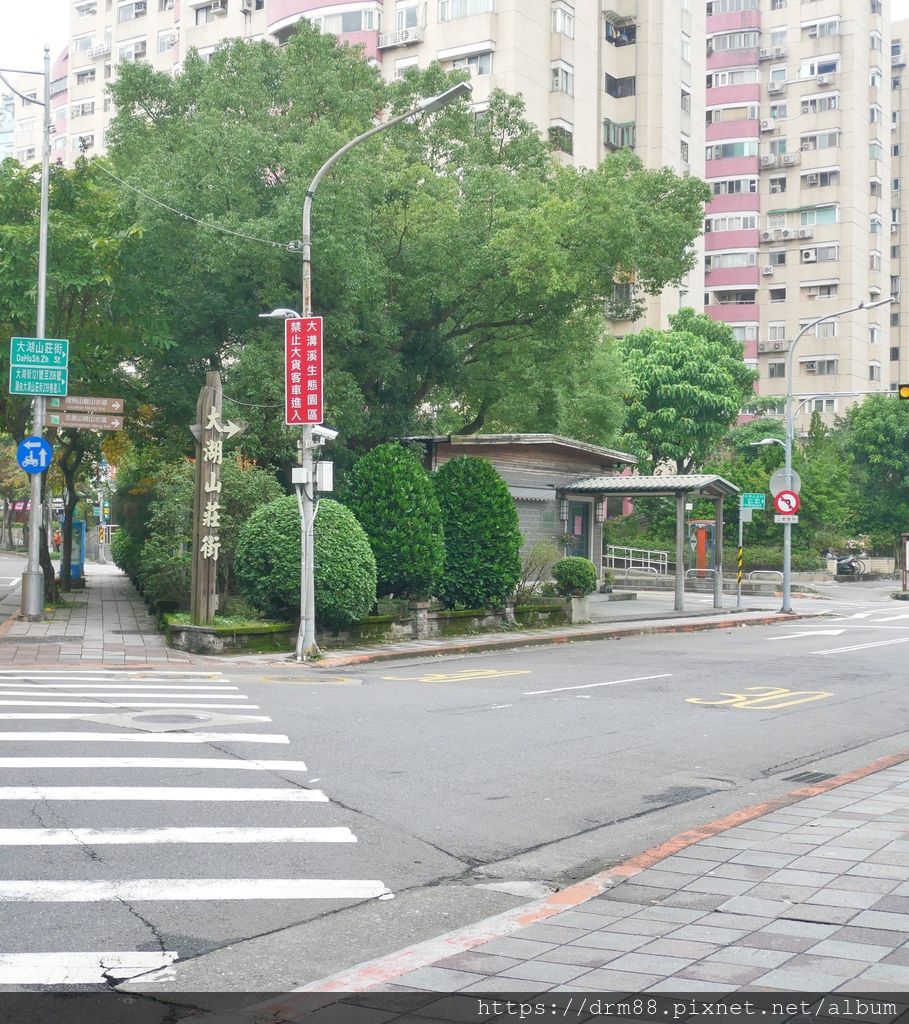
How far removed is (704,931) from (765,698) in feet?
34.3

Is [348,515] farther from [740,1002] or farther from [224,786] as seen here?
[740,1002]

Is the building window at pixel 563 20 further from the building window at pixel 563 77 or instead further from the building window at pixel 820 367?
the building window at pixel 820 367

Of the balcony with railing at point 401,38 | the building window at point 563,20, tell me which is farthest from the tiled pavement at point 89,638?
the building window at point 563,20

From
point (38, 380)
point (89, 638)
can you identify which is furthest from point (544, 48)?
point (89, 638)

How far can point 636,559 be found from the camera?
5188 centimetres

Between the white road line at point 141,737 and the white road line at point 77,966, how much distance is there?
5.67 m

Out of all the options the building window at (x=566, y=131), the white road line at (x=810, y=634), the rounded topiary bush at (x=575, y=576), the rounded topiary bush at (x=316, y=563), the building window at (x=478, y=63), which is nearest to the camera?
the rounded topiary bush at (x=316, y=563)

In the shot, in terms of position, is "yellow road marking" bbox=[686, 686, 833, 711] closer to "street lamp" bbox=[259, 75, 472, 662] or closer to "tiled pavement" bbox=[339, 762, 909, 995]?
"tiled pavement" bbox=[339, 762, 909, 995]

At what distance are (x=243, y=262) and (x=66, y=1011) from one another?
21438mm

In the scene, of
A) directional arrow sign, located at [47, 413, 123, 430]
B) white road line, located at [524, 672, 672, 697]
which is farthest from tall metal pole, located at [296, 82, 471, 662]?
white road line, located at [524, 672, 672, 697]

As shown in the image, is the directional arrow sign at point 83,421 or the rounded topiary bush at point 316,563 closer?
the rounded topiary bush at point 316,563

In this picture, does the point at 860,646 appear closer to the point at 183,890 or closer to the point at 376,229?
the point at 376,229

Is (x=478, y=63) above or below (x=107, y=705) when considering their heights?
above

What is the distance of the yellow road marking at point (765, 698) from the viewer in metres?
15.1
